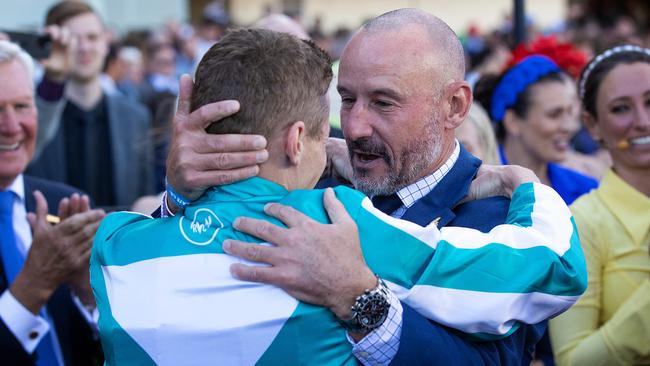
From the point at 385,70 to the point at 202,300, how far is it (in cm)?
91

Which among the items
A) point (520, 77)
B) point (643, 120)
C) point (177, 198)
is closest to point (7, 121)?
point (177, 198)

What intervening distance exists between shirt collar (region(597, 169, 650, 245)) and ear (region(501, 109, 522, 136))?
1.43 metres

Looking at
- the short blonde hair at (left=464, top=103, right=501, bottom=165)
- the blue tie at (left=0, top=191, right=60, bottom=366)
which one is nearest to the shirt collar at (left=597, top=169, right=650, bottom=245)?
the short blonde hair at (left=464, top=103, right=501, bottom=165)

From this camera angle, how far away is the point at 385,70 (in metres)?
2.40

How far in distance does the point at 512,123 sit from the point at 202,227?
10.9 ft

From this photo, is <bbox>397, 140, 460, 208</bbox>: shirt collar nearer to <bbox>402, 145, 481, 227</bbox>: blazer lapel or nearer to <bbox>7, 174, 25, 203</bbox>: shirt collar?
Answer: <bbox>402, 145, 481, 227</bbox>: blazer lapel

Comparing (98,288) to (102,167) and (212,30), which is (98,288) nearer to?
(102,167)

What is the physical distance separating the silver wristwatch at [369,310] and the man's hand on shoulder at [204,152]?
1.28 ft

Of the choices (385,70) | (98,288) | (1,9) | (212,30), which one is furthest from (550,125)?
(212,30)

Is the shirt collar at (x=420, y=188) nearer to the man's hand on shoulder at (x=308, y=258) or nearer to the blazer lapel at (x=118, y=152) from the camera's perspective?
the man's hand on shoulder at (x=308, y=258)

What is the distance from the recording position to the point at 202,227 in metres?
1.94

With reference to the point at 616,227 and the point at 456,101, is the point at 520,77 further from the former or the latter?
the point at 456,101

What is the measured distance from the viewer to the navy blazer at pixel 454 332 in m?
1.98

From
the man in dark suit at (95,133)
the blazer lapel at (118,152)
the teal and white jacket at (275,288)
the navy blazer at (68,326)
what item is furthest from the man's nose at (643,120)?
the blazer lapel at (118,152)
